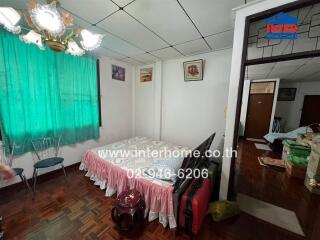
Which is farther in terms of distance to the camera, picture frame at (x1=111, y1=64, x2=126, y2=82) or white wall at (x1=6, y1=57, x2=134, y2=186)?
picture frame at (x1=111, y1=64, x2=126, y2=82)

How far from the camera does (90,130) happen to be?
9.85 feet

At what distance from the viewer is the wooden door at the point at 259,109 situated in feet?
17.1

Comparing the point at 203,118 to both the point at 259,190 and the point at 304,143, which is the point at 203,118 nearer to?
the point at 259,190

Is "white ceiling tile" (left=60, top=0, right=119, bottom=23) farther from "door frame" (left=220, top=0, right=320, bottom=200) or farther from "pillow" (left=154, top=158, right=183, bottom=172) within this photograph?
"pillow" (left=154, top=158, right=183, bottom=172)

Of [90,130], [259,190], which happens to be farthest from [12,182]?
[259,190]

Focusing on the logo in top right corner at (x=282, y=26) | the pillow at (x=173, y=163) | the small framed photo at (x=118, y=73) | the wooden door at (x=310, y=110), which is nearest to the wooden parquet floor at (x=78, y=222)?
the pillow at (x=173, y=163)

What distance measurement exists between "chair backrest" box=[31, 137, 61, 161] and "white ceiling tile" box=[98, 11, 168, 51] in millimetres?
2119

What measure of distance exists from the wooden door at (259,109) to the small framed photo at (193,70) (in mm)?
3962

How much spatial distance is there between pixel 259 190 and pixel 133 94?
3.66m

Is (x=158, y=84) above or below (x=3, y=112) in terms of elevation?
above

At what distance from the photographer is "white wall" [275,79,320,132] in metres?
5.70

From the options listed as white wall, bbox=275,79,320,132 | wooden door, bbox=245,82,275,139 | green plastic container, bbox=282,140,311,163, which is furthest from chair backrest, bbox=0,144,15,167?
white wall, bbox=275,79,320,132

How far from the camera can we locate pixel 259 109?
542 centimetres

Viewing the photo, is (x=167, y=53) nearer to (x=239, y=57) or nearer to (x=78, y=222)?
(x=239, y=57)
